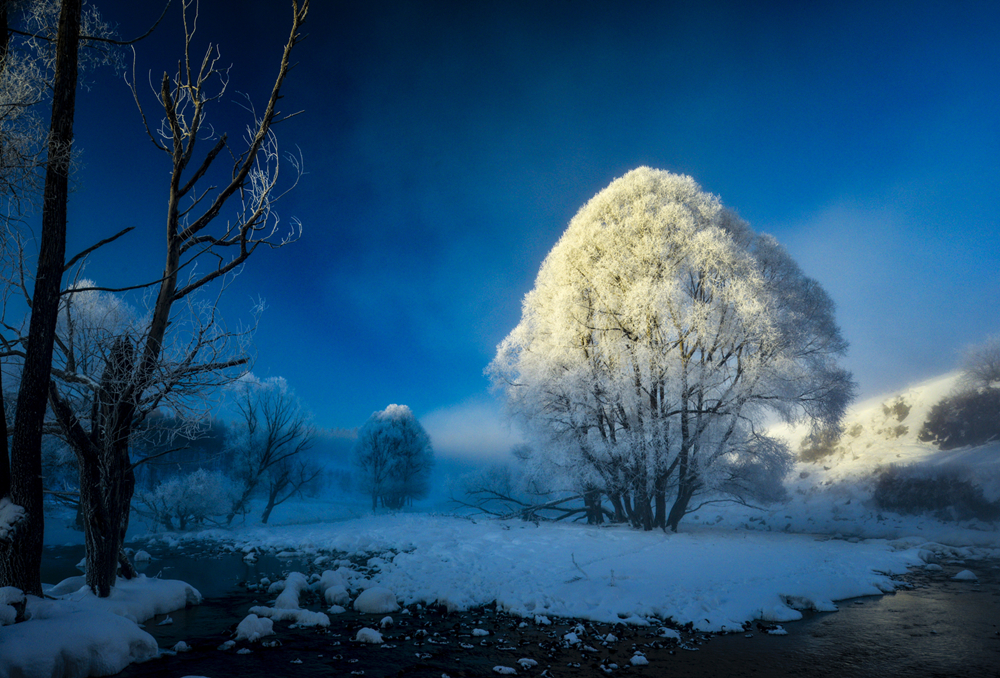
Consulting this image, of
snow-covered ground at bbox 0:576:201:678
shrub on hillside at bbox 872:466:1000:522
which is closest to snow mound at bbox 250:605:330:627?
snow-covered ground at bbox 0:576:201:678

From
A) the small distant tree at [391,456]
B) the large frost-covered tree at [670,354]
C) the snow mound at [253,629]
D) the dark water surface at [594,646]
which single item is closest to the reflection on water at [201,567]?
the dark water surface at [594,646]

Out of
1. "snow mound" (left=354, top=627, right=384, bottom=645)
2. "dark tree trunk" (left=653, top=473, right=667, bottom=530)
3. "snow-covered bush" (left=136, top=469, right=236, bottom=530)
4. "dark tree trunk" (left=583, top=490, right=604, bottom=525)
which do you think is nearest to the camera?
"snow mound" (left=354, top=627, right=384, bottom=645)

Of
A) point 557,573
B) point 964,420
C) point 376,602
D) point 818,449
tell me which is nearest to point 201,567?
point 376,602

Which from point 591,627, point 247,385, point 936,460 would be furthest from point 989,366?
point 247,385

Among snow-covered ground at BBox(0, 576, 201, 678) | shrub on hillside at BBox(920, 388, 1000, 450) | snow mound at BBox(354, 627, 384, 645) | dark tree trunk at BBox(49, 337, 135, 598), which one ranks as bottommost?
snow mound at BBox(354, 627, 384, 645)

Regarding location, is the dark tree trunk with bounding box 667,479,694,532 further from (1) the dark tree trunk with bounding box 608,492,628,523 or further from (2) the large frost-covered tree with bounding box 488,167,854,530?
(1) the dark tree trunk with bounding box 608,492,628,523

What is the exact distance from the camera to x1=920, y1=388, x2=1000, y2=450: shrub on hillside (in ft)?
51.6

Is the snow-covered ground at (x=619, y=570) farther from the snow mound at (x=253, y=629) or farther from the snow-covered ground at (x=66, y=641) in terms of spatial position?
the snow-covered ground at (x=66, y=641)

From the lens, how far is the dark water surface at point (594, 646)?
4.40m

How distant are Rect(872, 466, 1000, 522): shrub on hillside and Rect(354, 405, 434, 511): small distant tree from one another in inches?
1107

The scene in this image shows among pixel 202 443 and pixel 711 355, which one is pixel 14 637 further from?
pixel 202 443

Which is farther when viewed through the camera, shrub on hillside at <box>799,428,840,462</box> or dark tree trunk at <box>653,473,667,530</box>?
shrub on hillside at <box>799,428,840,462</box>

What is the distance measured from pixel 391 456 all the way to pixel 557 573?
27.3 meters

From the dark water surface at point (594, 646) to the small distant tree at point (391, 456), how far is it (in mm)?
27017
